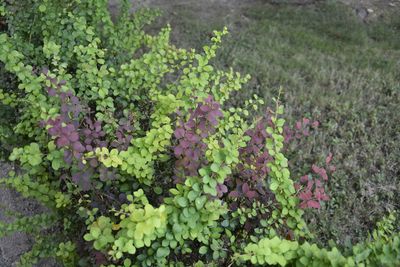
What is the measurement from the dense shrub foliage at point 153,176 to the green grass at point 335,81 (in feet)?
2.06

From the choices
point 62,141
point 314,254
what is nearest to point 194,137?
point 62,141

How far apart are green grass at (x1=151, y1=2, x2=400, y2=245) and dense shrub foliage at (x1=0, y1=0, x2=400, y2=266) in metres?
0.63

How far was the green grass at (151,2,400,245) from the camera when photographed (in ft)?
11.5

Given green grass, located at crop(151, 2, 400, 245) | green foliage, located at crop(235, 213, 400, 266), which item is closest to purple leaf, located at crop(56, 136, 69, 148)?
green foliage, located at crop(235, 213, 400, 266)

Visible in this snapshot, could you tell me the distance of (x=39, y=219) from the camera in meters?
2.65

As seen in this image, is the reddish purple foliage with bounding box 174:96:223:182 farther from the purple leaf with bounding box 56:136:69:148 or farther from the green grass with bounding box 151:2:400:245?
the green grass with bounding box 151:2:400:245

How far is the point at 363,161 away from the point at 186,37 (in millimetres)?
2780

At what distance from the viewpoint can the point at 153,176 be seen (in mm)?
2398

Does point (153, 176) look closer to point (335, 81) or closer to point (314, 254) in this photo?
point (314, 254)

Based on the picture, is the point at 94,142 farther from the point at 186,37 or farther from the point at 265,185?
the point at 186,37

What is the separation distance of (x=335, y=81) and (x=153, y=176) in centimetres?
303

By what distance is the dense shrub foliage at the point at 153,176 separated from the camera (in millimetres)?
1971

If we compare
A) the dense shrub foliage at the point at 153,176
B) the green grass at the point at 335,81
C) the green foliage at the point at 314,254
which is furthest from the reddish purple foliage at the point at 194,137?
the green grass at the point at 335,81

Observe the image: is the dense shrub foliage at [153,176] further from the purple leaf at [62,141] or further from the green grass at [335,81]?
the green grass at [335,81]
